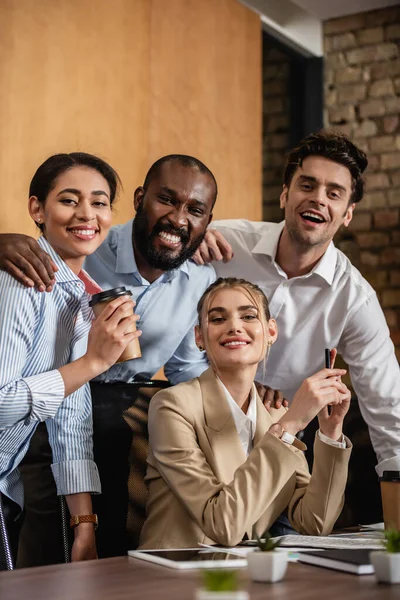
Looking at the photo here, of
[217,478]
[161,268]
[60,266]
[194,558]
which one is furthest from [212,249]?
[194,558]

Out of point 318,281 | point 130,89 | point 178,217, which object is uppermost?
point 130,89

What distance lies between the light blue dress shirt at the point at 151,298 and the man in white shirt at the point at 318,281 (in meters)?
0.16

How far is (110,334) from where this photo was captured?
1.77m

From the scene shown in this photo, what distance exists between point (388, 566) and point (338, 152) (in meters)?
1.61

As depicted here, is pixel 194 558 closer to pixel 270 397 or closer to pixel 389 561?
pixel 389 561

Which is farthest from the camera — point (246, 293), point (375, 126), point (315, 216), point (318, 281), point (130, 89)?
point (375, 126)

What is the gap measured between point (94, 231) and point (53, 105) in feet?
4.80

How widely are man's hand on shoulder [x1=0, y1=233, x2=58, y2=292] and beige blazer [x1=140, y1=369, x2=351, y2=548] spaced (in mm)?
352

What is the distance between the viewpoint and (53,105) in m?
3.27

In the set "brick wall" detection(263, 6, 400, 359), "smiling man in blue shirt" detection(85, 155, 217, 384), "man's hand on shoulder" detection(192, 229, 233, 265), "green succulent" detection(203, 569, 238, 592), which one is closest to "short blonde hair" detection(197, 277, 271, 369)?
"smiling man in blue shirt" detection(85, 155, 217, 384)

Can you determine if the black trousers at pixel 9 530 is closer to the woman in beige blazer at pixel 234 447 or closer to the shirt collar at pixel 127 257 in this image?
the woman in beige blazer at pixel 234 447

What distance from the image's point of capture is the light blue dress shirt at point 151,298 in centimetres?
235

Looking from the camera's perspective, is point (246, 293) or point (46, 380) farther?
point (246, 293)

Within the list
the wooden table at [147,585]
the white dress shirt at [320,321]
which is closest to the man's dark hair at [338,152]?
the white dress shirt at [320,321]
